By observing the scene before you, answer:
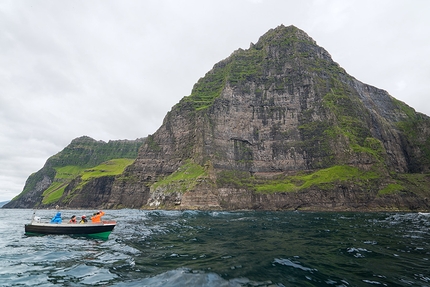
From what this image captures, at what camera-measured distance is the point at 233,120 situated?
166m

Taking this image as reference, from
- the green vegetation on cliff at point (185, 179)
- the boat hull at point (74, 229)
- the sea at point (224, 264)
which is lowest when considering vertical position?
the sea at point (224, 264)

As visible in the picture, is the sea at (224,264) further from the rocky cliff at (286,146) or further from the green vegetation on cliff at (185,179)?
the green vegetation on cliff at (185,179)

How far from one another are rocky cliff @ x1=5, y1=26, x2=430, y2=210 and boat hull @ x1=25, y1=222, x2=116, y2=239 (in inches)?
3727

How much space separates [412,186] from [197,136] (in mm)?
111749

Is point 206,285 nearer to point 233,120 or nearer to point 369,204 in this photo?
point 369,204

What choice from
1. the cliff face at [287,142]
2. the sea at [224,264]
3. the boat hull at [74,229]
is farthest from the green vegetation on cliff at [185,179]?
the sea at [224,264]

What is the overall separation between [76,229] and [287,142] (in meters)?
142

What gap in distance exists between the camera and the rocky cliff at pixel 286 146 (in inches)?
4815

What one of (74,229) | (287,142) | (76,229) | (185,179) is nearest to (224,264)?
(76,229)

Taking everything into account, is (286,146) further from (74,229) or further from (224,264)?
(224,264)

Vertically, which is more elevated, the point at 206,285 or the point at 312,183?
the point at 312,183

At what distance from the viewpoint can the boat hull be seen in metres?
28.5

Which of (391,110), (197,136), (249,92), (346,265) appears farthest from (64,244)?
(391,110)

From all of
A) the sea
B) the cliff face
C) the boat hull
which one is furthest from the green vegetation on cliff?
the sea
